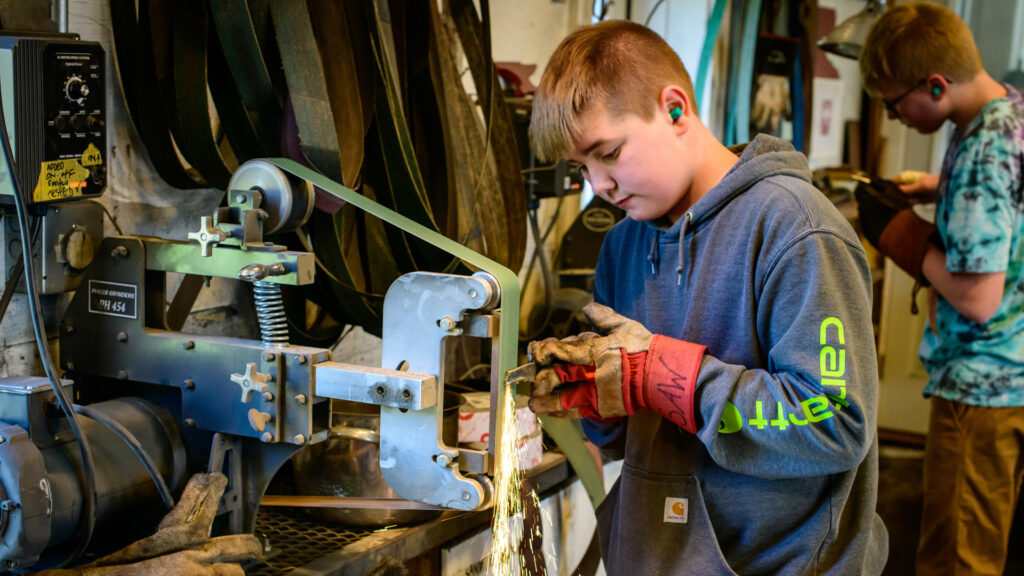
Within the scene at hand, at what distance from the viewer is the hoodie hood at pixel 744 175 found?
1.30 meters

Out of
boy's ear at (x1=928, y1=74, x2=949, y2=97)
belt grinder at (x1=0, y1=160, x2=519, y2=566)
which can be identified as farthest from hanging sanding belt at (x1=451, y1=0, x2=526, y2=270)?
boy's ear at (x1=928, y1=74, x2=949, y2=97)

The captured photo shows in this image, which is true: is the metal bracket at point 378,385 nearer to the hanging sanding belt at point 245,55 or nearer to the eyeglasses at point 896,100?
the hanging sanding belt at point 245,55

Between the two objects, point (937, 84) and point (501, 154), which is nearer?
point (501, 154)

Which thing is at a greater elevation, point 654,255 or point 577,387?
point 654,255

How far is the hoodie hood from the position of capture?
1.30 meters

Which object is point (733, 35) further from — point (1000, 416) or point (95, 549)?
point (95, 549)

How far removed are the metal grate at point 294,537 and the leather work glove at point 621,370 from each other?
1.41ft

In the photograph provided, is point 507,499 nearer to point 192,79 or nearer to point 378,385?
point 378,385

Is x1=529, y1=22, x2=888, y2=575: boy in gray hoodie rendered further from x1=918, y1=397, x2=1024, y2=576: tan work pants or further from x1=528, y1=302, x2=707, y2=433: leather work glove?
x1=918, y1=397, x2=1024, y2=576: tan work pants

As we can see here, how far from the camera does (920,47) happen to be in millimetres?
2217

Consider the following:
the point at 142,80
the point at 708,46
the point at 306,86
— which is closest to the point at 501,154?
the point at 306,86

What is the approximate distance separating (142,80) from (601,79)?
2.52 ft

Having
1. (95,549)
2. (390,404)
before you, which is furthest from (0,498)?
(390,404)

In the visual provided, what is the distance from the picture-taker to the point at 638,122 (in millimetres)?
1288
